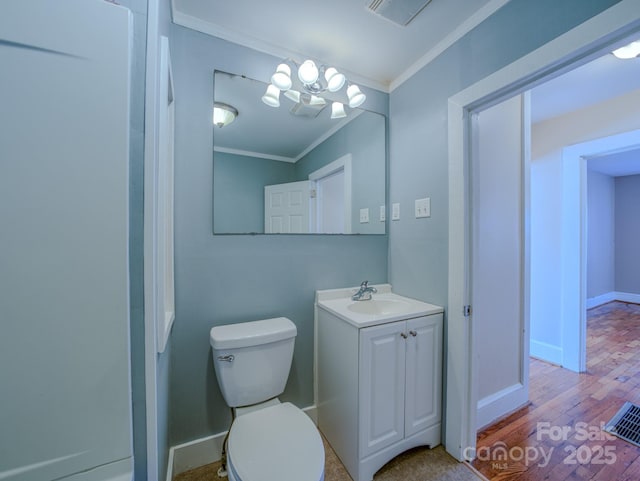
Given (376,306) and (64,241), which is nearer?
(64,241)

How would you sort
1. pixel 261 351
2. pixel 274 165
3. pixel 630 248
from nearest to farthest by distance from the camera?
pixel 261 351
pixel 274 165
pixel 630 248

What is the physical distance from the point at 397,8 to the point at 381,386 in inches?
73.6

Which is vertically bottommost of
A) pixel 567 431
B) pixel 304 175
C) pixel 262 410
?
pixel 567 431

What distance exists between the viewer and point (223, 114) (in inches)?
56.2

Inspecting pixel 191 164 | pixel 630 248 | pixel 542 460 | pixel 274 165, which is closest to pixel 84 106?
pixel 191 164

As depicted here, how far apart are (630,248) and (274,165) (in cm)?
665

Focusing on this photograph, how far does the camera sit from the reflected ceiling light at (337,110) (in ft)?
5.63

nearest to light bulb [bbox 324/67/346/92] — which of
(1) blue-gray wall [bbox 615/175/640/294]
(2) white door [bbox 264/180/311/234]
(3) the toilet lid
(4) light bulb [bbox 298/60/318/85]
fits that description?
(4) light bulb [bbox 298/60/318/85]

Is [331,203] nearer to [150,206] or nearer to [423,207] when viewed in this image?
[423,207]

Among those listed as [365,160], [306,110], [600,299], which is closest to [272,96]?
[306,110]

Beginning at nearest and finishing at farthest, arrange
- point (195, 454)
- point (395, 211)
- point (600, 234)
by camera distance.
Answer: point (195, 454), point (395, 211), point (600, 234)

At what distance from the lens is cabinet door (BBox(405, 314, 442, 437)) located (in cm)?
135

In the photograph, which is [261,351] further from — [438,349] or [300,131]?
[300,131]

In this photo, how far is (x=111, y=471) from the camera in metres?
0.61
